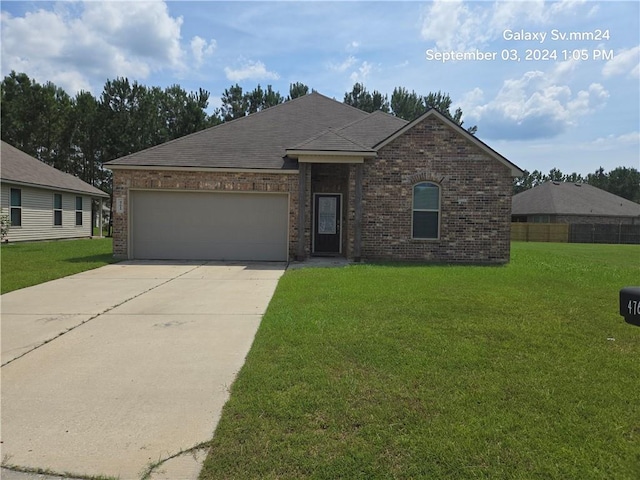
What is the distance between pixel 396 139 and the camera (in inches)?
509

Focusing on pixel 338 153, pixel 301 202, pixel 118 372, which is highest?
pixel 338 153

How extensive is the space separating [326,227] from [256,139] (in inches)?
155

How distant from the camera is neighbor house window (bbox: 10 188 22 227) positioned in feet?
62.2

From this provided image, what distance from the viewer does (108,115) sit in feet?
119

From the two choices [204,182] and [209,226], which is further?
[209,226]

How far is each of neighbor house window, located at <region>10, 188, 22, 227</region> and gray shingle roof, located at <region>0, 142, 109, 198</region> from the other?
2.20 feet

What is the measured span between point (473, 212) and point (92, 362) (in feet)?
36.9

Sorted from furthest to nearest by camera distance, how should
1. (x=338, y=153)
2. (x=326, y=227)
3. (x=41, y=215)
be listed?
1. (x=41, y=215)
2. (x=326, y=227)
3. (x=338, y=153)

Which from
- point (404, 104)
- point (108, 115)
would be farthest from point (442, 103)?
point (108, 115)

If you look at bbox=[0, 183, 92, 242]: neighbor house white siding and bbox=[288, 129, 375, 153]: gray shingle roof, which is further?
bbox=[0, 183, 92, 242]: neighbor house white siding

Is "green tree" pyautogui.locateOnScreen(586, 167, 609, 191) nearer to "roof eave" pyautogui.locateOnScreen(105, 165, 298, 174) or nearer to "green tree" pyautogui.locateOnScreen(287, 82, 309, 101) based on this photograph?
"green tree" pyautogui.locateOnScreen(287, 82, 309, 101)

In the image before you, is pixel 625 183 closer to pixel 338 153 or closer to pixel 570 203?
pixel 570 203

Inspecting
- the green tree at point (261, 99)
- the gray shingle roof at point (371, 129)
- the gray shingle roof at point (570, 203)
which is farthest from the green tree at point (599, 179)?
the gray shingle roof at point (371, 129)

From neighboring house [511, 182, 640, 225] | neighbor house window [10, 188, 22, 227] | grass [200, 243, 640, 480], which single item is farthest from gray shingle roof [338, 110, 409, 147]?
neighboring house [511, 182, 640, 225]
